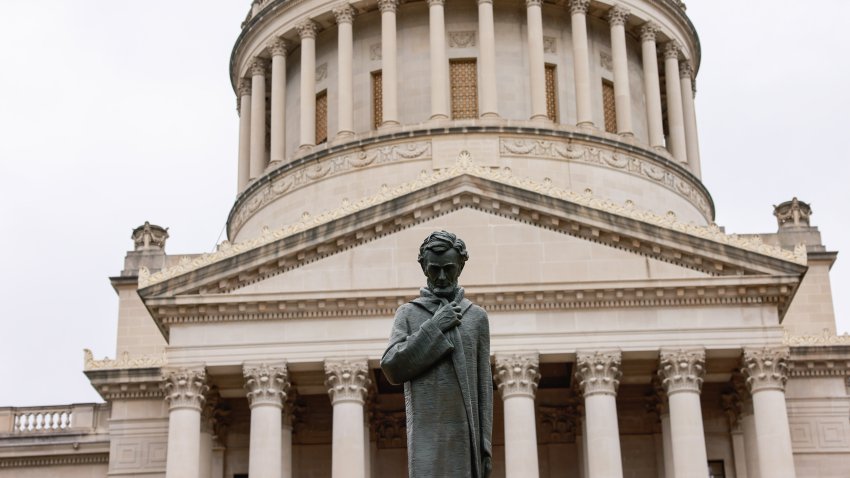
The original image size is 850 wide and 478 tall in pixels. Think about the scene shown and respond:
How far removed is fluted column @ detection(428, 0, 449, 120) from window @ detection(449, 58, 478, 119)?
2.46 ft

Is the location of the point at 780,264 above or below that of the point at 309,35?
below

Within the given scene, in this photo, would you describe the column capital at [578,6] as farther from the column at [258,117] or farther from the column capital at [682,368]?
the column capital at [682,368]

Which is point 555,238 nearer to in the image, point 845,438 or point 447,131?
point 845,438

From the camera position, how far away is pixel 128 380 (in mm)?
43406

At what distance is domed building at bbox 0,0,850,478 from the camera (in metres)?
38.2

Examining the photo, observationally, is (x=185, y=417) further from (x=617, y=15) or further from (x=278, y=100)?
(x=617, y=15)

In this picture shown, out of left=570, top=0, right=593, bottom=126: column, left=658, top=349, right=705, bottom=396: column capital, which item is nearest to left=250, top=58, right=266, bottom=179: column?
left=570, top=0, right=593, bottom=126: column

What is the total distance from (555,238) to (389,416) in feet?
25.8

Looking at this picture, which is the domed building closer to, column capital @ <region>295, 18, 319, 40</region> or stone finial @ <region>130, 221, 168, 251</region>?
stone finial @ <region>130, 221, 168, 251</region>

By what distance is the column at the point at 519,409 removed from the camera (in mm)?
36969

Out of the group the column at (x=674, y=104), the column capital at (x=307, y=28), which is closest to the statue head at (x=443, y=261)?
the column at (x=674, y=104)

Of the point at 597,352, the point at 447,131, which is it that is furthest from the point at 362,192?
the point at 597,352

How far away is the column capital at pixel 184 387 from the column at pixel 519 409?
24.9ft

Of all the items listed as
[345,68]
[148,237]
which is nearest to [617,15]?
[345,68]
